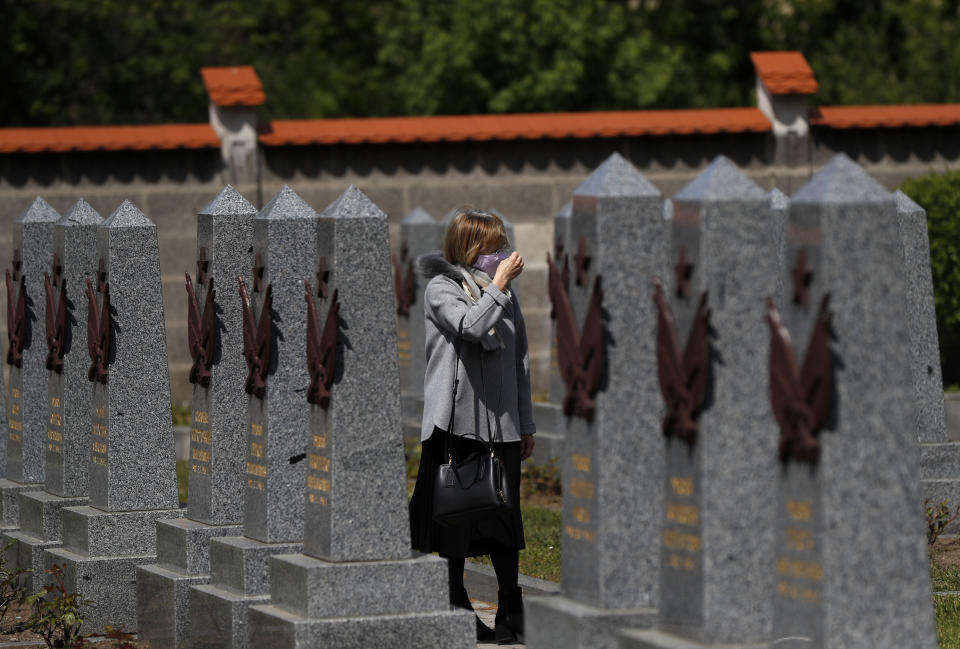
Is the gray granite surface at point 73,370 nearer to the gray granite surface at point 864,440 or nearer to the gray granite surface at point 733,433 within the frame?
the gray granite surface at point 733,433

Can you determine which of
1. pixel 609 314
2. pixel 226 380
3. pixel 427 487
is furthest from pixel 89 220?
pixel 609 314

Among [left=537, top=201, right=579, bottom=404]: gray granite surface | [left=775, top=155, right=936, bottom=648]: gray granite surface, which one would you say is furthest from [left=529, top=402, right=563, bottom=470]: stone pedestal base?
[left=775, top=155, right=936, bottom=648]: gray granite surface

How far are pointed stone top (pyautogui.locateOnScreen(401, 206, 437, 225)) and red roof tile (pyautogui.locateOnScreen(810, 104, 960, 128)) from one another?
3.69 metres

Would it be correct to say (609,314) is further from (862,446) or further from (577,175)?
(577,175)

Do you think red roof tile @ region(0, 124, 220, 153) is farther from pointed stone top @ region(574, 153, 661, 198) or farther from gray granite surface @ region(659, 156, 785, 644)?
gray granite surface @ region(659, 156, 785, 644)

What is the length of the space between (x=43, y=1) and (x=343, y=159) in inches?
452

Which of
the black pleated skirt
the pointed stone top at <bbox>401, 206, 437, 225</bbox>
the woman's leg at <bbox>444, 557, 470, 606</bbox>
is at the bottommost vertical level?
the woman's leg at <bbox>444, 557, 470, 606</bbox>

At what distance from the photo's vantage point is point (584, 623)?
241 inches

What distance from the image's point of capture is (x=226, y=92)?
1598cm

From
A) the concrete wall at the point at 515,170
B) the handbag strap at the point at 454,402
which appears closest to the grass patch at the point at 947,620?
the handbag strap at the point at 454,402

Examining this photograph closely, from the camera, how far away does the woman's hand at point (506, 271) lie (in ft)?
24.4

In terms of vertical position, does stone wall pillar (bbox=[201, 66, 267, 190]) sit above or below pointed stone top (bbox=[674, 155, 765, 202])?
above

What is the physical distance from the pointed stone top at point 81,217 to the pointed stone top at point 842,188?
5.23 meters

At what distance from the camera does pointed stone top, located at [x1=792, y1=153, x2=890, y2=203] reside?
5.17 m
